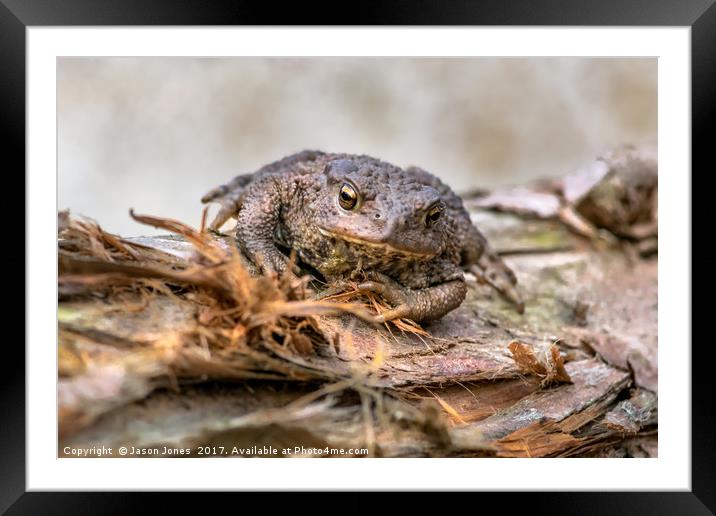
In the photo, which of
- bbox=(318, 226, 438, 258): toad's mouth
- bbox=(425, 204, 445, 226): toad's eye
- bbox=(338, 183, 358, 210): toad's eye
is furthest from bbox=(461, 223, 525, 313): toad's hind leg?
bbox=(338, 183, 358, 210): toad's eye

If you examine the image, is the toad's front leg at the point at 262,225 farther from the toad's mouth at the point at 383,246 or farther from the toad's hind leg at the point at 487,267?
the toad's hind leg at the point at 487,267

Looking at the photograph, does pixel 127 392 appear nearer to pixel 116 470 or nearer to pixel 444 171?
pixel 116 470

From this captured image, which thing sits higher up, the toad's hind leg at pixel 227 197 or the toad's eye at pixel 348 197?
the toad's hind leg at pixel 227 197

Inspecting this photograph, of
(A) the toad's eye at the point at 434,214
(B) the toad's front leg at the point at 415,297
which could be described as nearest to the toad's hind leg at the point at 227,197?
(B) the toad's front leg at the point at 415,297

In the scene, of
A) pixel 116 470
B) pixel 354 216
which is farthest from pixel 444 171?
pixel 116 470

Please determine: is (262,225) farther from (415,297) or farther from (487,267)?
(487,267)

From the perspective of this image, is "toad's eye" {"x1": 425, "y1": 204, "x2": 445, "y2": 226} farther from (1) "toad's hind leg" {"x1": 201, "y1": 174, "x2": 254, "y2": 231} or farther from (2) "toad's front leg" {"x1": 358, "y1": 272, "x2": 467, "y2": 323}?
(1) "toad's hind leg" {"x1": 201, "y1": 174, "x2": 254, "y2": 231}
